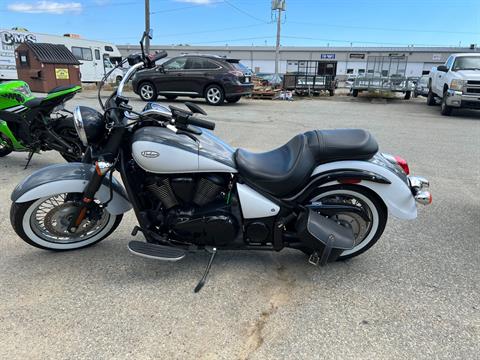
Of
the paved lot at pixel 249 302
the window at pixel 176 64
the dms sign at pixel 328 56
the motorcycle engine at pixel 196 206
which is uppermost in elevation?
the dms sign at pixel 328 56

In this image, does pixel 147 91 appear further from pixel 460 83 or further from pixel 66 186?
pixel 66 186

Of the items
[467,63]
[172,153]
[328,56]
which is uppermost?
[328,56]

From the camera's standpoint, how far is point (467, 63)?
12.5 metres

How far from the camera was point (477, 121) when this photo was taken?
37.3 feet

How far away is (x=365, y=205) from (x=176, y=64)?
1179cm

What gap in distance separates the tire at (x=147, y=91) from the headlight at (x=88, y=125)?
1142cm

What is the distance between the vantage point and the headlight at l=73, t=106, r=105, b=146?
2639 millimetres

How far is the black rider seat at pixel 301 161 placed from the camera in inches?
105

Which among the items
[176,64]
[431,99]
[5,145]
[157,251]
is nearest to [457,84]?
[431,99]

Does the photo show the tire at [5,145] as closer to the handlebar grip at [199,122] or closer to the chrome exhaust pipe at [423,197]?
the handlebar grip at [199,122]

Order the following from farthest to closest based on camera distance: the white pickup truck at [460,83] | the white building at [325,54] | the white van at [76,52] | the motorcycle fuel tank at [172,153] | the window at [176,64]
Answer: the white building at [325,54]
the white van at [76,52]
the window at [176,64]
the white pickup truck at [460,83]
the motorcycle fuel tank at [172,153]

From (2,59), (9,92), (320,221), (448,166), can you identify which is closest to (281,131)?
(448,166)

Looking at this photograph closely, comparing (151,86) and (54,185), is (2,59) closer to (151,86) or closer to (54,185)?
(151,86)

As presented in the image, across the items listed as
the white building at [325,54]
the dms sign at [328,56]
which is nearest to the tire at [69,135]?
the white building at [325,54]
